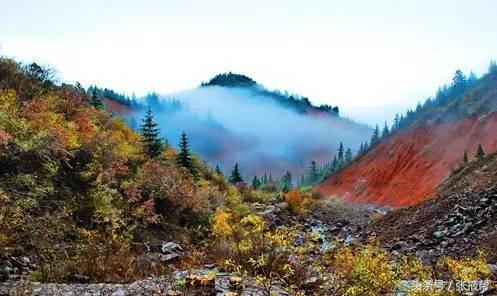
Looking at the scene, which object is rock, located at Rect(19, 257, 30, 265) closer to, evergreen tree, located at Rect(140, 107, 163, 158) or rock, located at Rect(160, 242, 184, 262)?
rock, located at Rect(160, 242, 184, 262)

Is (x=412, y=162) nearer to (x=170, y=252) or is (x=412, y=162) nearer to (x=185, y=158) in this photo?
(x=185, y=158)

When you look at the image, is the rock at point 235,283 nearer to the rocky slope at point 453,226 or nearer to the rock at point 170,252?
the rock at point 170,252

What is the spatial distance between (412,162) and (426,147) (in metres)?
3.39

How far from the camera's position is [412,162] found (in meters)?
73.1

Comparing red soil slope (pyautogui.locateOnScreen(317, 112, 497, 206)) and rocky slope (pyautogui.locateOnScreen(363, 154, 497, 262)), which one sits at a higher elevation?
rocky slope (pyautogui.locateOnScreen(363, 154, 497, 262))

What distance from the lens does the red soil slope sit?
6269 centimetres

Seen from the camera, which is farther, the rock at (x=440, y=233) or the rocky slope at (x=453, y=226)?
the rock at (x=440, y=233)

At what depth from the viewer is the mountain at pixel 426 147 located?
2532 inches

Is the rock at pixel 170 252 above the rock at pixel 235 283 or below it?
below

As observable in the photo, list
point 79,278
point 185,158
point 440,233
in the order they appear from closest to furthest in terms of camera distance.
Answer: point 79,278 < point 440,233 < point 185,158

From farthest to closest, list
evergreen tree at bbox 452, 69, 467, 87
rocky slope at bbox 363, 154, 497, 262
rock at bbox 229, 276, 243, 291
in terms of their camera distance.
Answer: evergreen tree at bbox 452, 69, 467, 87
rocky slope at bbox 363, 154, 497, 262
rock at bbox 229, 276, 243, 291

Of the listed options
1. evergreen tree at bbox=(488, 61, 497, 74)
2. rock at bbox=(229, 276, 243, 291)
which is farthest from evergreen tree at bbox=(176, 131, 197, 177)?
evergreen tree at bbox=(488, 61, 497, 74)

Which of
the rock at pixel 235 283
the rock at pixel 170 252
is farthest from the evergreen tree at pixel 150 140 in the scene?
the rock at pixel 235 283

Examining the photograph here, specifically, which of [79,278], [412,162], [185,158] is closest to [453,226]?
[79,278]
